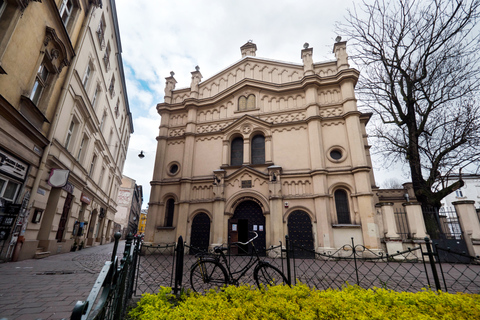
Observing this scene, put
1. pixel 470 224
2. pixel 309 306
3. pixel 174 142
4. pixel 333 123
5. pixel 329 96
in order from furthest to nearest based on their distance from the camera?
pixel 174 142 → pixel 329 96 → pixel 333 123 → pixel 470 224 → pixel 309 306

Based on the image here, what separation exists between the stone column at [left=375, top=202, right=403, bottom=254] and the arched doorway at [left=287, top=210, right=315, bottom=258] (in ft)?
12.8

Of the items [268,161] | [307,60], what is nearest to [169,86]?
[268,161]

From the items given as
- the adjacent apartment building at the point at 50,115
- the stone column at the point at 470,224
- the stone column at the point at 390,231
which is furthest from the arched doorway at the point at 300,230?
the adjacent apartment building at the point at 50,115

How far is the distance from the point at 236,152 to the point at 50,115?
35.3 ft

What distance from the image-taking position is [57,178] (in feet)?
32.4

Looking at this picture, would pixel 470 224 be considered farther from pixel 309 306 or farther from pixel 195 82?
pixel 195 82

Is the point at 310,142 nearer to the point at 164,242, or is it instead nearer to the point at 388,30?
the point at 388,30

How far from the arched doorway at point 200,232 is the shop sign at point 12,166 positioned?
30.8 ft

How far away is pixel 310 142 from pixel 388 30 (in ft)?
24.7

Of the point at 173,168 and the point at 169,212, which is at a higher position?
the point at 173,168

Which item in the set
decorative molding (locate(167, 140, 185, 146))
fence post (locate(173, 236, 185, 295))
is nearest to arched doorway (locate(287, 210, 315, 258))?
fence post (locate(173, 236, 185, 295))

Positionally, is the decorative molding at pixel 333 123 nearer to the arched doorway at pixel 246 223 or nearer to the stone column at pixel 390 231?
the stone column at pixel 390 231

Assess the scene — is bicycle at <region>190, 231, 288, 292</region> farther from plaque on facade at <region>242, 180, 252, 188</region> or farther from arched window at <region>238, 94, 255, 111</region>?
arched window at <region>238, 94, 255, 111</region>

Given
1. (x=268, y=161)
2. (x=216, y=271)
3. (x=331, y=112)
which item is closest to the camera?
(x=216, y=271)
